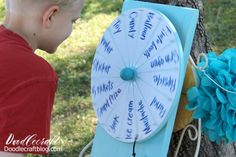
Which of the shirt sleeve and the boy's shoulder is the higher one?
the boy's shoulder

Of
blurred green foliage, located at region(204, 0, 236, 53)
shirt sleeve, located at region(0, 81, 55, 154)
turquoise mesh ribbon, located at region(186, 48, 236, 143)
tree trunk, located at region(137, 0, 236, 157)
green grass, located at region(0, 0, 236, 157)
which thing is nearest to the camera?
shirt sleeve, located at region(0, 81, 55, 154)

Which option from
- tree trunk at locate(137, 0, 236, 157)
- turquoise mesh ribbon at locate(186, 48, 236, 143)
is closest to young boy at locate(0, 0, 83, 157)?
turquoise mesh ribbon at locate(186, 48, 236, 143)

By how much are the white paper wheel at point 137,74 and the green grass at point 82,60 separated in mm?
1271

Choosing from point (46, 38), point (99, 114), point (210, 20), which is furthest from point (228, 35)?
point (46, 38)

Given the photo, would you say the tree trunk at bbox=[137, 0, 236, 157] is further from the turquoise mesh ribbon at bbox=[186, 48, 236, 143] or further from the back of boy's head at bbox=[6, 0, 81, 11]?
the back of boy's head at bbox=[6, 0, 81, 11]

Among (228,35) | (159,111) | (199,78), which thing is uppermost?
(228,35)

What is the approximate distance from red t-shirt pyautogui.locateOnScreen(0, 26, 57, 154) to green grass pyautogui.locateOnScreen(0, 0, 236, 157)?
157 centimetres

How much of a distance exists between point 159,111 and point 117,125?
0.20 metres

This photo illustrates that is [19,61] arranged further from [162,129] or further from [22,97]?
[162,129]

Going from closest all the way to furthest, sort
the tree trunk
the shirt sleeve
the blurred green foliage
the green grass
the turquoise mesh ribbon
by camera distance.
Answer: the shirt sleeve
the turquoise mesh ribbon
the tree trunk
the green grass
the blurred green foliage

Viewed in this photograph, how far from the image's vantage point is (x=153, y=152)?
171cm

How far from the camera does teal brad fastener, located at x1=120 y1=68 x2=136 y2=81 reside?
1735 mm

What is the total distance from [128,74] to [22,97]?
16.1 inches

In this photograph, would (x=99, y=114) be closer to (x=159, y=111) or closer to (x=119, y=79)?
(x=119, y=79)
